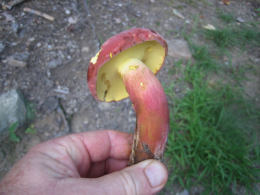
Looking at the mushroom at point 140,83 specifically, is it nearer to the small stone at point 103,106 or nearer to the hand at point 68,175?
the hand at point 68,175

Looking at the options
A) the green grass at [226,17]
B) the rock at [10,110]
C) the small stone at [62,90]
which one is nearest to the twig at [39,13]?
the small stone at [62,90]

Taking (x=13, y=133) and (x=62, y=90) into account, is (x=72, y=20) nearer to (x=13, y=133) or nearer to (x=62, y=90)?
(x=62, y=90)

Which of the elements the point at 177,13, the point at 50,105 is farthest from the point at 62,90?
the point at 177,13

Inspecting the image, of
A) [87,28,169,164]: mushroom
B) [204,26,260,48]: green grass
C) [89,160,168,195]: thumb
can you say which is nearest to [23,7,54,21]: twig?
[87,28,169,164]: mushroom

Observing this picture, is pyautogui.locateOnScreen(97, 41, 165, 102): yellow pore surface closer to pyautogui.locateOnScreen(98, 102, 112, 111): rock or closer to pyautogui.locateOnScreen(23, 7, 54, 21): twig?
pyautogui.locateOnScreen(98, 102, 112, 111): rock

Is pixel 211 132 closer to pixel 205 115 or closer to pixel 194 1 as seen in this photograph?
pixel 205 115

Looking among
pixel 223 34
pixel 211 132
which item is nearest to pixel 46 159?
pixel 211 132
